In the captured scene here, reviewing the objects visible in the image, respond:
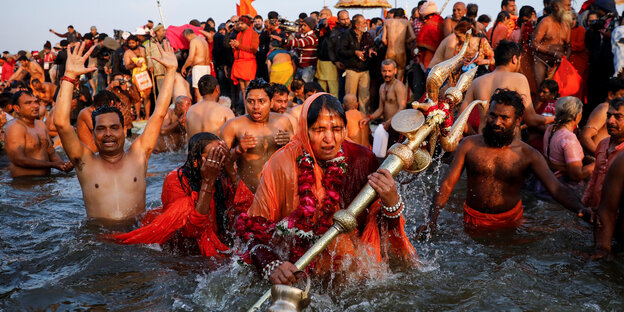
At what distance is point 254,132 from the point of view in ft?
18.6

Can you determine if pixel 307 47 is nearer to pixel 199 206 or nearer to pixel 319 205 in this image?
pixel 199 206

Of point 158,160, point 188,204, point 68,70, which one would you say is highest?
point 68,70

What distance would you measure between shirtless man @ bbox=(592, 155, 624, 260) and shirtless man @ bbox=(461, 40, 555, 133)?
2328mm

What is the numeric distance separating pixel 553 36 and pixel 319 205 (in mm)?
6129

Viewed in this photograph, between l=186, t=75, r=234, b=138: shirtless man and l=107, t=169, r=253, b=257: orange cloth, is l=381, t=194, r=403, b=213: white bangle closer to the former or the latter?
l=107, t=169, r=253, b=257: orange cloth

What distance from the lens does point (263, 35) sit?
11945mm

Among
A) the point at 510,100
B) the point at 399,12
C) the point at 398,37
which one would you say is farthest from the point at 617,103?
the point at 399,12

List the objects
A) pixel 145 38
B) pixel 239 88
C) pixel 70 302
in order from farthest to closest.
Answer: pixel 145 38, pixel 239 88, pixel 70 302

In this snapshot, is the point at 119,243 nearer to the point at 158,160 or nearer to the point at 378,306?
the point at 378,306

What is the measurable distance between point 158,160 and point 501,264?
734 centimetres

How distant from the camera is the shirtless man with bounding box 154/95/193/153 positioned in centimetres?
952

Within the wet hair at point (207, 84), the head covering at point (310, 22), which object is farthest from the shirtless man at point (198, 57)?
the wet hair at point (207, 84)

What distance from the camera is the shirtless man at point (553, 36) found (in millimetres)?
7711

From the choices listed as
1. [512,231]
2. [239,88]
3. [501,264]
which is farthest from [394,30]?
[501,264]
